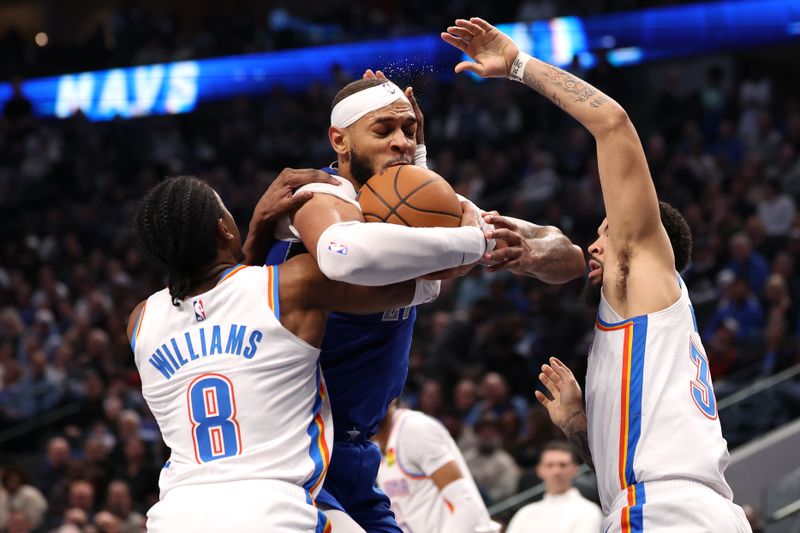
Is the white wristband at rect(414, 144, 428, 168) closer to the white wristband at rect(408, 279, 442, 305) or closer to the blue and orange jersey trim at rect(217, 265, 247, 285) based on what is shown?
the white wristband at rect(408, 279, 442, 305)

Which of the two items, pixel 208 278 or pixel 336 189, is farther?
pixel 336 189

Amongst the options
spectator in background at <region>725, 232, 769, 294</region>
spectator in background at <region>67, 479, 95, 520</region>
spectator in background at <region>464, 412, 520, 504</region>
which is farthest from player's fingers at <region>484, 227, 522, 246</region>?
spectator in background at <region>725, 232, 769, 294</region>

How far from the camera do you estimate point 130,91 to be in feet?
63.7

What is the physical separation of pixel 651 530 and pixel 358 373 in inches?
45.7

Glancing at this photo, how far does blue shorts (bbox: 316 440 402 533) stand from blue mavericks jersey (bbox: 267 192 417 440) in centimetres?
6

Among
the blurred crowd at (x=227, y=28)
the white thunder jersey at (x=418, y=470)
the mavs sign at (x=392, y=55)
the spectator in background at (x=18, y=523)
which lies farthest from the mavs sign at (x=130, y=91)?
the white thunder jersey at (x=418, y=470)

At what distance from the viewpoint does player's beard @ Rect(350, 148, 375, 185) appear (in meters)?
3.96

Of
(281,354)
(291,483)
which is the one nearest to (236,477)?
(291,483)

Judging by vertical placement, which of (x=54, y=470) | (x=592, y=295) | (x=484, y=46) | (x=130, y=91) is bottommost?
(x=54, y=470)

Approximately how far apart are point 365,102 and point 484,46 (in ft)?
1.84

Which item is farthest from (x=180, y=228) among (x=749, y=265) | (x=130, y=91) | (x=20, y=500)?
(x=130, y=91)

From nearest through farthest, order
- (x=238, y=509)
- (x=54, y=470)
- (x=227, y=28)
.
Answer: (x=238, y=509) < (x=54, y=470) < (x=227, y=28)

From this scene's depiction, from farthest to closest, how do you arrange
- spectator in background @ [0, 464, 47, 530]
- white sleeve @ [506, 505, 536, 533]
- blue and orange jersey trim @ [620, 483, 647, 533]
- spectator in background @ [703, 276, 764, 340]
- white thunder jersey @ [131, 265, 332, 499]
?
1. spectator in background @ [703, 276, 764, 340]
2. spectator in background @ [0, 464, 47, 530]
3. white sleeve @ [506, 505, 536, 533]
4. blue and orange jersey trim @ [620, 483, 647, 533]
5. white thunder jersey @ [131, 265, 332, 499]

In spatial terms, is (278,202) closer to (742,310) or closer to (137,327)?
(137,327)
